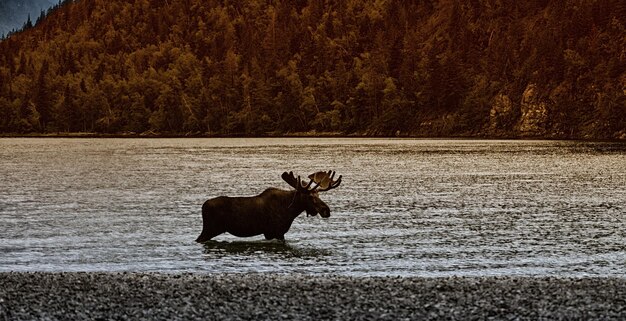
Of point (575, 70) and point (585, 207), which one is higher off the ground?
point (575, 70)

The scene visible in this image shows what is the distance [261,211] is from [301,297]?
32.8ft

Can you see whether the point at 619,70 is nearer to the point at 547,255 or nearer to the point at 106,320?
the point at 547,255

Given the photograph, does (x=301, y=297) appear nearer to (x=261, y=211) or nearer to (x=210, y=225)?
(x=261, y=211)

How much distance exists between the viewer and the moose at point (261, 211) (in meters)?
26.6

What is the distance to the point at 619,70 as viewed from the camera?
188500 mm

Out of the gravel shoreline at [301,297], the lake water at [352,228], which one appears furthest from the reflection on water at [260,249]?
the gravel shoreline at [301,297]

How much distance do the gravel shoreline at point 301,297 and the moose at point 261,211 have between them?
21.9 ft

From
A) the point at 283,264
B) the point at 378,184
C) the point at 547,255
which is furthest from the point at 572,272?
the point at 378,184

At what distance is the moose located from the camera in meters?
26.6

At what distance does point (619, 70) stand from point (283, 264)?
177857 mm

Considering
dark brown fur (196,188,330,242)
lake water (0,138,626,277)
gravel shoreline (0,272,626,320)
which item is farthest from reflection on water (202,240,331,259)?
gravel shoreline (0,272,626,320)

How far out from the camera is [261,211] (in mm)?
26781

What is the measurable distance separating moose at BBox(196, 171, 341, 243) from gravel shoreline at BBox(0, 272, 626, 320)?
6.67m

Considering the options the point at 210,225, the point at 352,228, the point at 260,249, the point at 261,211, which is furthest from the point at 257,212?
the point at 352,228
